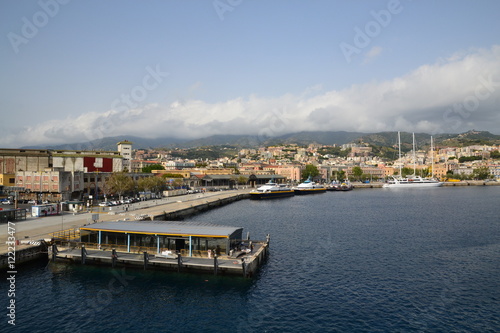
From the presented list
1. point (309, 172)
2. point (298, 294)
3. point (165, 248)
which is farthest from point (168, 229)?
point (309, 172)

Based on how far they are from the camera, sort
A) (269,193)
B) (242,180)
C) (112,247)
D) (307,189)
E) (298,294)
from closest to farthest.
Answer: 1. (298,294)
2. (112,247)
3. (269,193)
4. (307,189)
5. (242,180)

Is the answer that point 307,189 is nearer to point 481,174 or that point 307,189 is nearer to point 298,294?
point 298,294

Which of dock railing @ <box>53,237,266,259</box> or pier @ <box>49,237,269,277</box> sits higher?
dock railing @ <box>53,237,266,259</box>

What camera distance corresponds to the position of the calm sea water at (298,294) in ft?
52.9

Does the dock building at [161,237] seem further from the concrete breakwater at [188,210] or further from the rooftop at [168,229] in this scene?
the concrete breakwater at [188,210]

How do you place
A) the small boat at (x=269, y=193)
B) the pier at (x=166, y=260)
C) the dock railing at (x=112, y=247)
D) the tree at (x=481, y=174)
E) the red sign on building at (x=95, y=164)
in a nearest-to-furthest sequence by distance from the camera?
the pier at (x=166, y=260), the dock railing at (x=112, y=247), the red sign on building at (x=95, y=164), the small boat at (x=269, y=193), the tree at (x=481, y=174)

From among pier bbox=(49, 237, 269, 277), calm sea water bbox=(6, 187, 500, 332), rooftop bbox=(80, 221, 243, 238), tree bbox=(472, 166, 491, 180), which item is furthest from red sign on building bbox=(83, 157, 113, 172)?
tree bbox=(472, 166, 491, 180)

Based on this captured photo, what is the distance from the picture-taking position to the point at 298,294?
19547 millimetres

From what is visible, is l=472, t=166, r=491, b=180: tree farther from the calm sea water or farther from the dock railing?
the dock railing

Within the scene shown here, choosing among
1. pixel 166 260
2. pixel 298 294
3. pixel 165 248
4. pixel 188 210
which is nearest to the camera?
pixel 298 294

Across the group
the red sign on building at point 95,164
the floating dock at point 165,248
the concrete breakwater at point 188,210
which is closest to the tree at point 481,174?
the concrete breakwater at point 188,210

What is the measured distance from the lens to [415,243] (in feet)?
103

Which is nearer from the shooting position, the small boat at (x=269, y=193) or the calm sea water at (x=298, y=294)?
the calm sea water at (x=298, y=294)

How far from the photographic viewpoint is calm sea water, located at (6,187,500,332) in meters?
16.1
